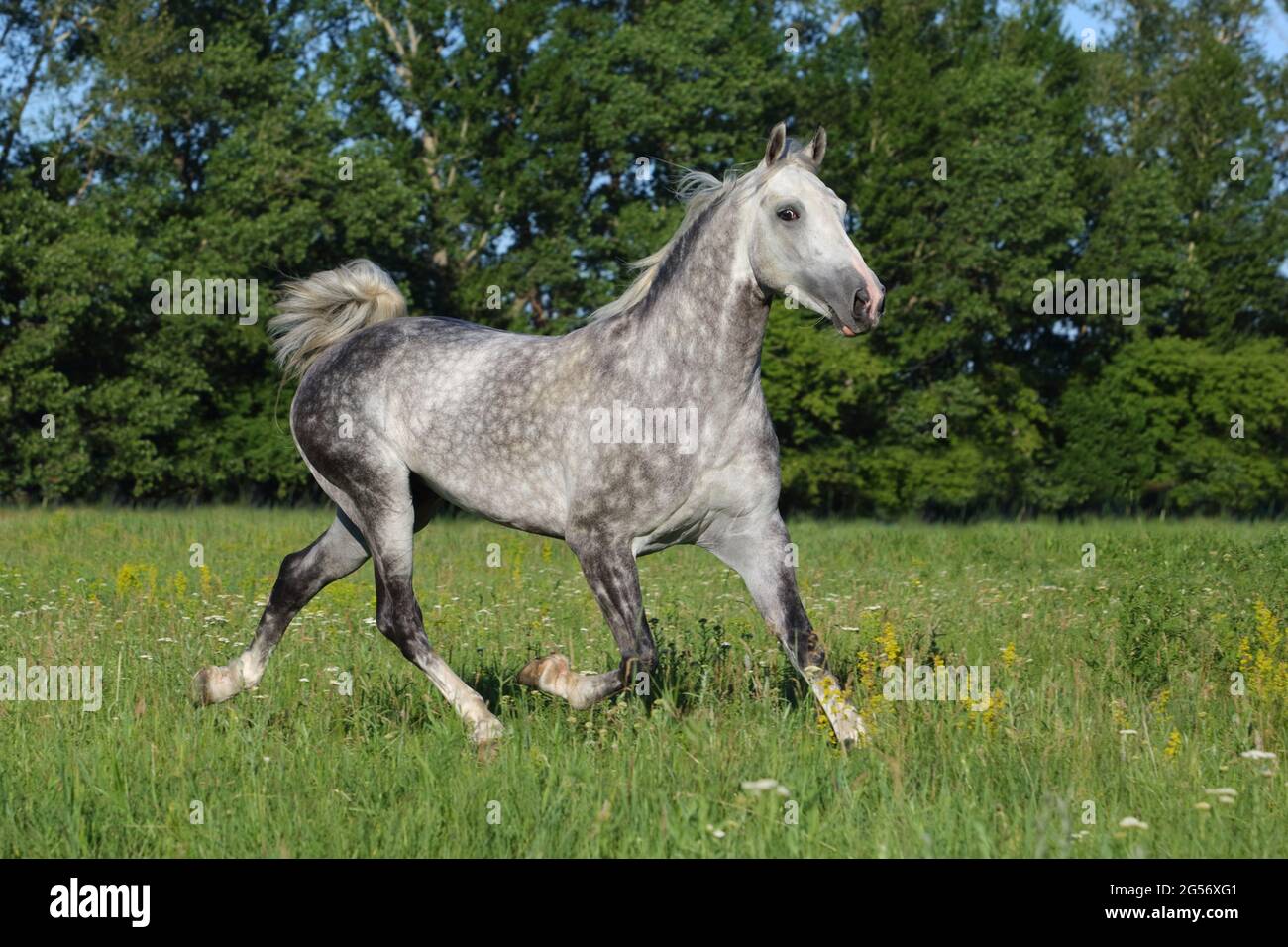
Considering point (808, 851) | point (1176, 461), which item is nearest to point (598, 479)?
point (808, 851)

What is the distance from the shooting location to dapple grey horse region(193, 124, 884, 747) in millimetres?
5605

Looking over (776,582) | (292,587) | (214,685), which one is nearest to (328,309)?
(292,587)

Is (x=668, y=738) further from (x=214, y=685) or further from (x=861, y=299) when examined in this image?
(x=214, y=685)

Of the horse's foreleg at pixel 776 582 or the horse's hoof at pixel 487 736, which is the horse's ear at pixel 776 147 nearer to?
the horse's foreleg at pixel 776 582

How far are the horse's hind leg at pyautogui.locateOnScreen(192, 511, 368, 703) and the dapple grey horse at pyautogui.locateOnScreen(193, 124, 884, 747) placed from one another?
49cm

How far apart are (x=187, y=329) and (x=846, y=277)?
26.4m

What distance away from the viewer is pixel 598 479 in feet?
18.9

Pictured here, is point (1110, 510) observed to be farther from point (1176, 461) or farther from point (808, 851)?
point (808, 851)

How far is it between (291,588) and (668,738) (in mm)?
2406

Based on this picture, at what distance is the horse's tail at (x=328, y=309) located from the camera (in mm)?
7348

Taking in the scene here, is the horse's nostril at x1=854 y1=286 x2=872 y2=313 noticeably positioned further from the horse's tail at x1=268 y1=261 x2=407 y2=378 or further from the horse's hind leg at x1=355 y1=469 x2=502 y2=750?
the horse's tail at x1=268 y1=261 x2=407 y2=378

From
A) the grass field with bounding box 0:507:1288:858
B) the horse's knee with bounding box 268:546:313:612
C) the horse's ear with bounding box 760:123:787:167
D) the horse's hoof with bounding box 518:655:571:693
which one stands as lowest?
the grass field with bounding box 0:507:1288:858

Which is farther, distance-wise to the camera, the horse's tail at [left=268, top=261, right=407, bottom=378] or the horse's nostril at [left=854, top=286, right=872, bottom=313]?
the horse's tail at [left=268, top=261, right=407, bottom=378]

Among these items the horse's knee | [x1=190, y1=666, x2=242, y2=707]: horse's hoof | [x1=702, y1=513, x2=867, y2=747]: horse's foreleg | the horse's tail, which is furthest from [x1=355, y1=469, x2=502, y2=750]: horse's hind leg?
[x1=702, y1=513, x2=867, y2=747]: horse's foreleg
